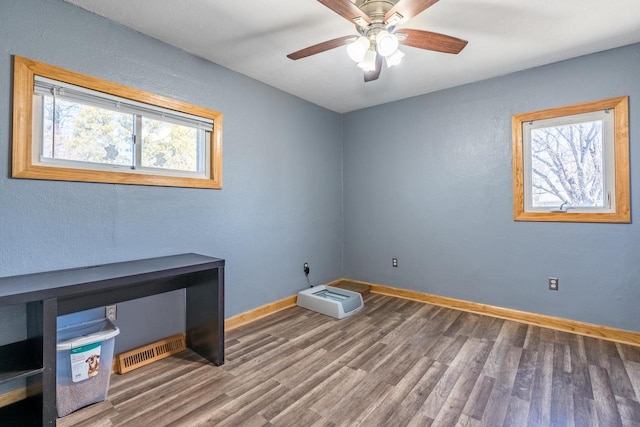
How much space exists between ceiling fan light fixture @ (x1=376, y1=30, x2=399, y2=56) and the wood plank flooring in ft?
6.77

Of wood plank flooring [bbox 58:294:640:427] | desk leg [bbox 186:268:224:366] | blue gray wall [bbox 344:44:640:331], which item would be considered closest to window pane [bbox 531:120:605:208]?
blue gray wall [bbox 344:44:640:331]

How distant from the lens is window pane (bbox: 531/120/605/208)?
8.71 feet

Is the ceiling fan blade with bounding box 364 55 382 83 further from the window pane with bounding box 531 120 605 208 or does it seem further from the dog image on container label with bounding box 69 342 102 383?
the dog image on container label with bounding box 69 342 102 383

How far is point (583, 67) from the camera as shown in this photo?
8.74 feet

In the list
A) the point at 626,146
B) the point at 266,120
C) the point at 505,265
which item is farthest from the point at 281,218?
the point at 626,146

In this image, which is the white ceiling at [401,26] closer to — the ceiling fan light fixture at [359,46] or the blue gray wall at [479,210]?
the blue gray wall at [479,210]

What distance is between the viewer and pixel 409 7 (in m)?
1.56

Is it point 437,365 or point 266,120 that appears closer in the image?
point 437,365

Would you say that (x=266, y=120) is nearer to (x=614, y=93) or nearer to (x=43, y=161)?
(x=43, y=161)

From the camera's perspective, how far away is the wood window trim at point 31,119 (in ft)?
5.68

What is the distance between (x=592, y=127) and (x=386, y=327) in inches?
103

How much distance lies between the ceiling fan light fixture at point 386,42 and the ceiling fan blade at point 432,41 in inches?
8.2

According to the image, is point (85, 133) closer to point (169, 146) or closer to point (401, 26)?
point (169, 146)

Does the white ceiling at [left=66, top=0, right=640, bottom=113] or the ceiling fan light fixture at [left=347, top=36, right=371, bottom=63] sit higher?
the white ceiling at [left=66, top=0, right=640, bottom=113]
